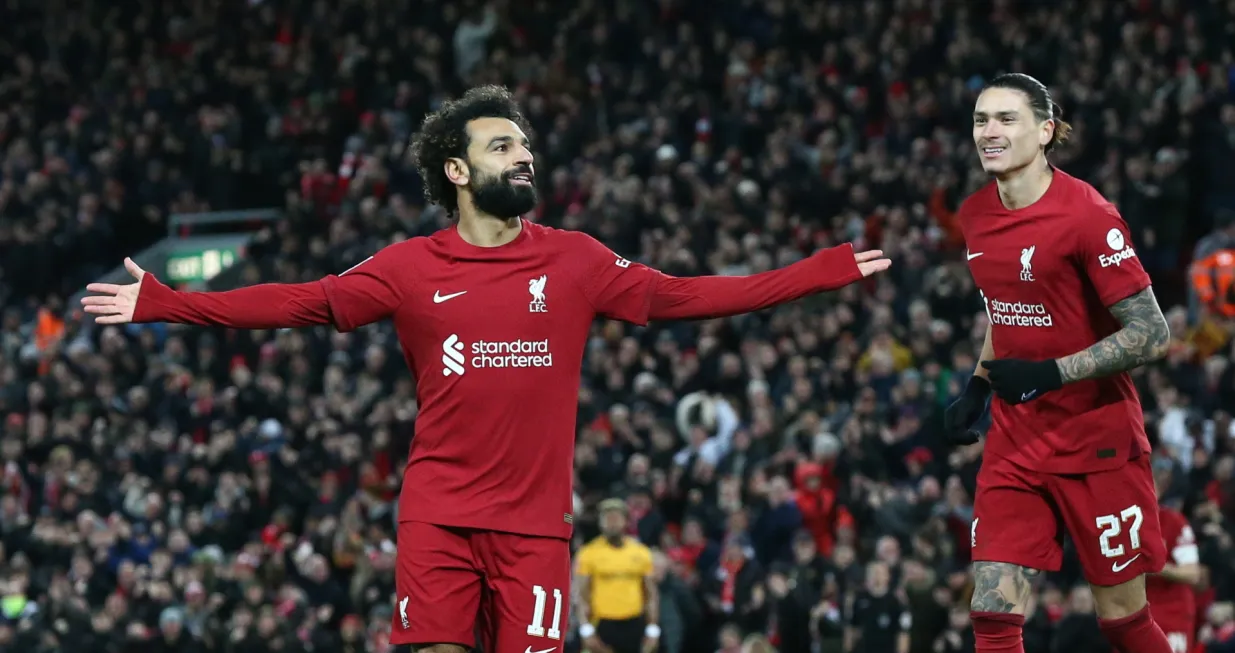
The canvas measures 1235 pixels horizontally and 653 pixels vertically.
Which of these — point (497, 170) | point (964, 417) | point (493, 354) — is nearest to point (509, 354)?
point (493, 354)

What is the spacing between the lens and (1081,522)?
25.1 feet

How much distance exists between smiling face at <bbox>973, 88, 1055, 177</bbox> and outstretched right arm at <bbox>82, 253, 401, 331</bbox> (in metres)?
2.33

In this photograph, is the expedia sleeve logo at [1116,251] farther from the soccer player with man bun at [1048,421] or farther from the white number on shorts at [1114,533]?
the white number on shorts at [1114,533]

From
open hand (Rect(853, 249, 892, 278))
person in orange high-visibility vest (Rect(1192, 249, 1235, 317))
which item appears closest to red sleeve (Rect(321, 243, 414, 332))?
open hand (Rect(853, 249, 892, 278))

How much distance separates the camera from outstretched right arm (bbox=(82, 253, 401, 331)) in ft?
22.9

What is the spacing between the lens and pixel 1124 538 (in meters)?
7.61

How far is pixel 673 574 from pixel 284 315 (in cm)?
898

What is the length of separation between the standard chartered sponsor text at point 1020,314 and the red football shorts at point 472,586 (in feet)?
6.47

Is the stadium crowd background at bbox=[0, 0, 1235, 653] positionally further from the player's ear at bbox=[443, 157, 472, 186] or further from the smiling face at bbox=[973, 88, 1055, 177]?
the player's ear at bbox=[443, 157, 472, 186]

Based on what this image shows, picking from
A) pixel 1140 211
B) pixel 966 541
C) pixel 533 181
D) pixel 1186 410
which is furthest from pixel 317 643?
pixel 533 181

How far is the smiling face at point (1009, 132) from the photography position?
759cm

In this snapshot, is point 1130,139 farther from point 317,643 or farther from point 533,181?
point 533,181

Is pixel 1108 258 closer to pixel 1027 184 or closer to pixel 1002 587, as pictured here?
pixel 1027 184

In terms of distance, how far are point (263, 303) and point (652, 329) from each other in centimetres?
1254
